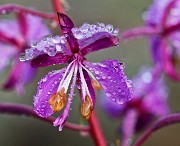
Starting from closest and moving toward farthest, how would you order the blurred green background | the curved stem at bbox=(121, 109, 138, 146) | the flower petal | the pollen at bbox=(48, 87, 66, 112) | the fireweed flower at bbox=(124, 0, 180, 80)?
the flower petal, the pollen at bbox=(48, 87, 66, 112), the curved stem at bbox=(121, 109, 138, 146), the fireweed flower at bbox=(124, 0, 180, 80), the blurred green background

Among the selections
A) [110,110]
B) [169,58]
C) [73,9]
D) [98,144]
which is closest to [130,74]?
[73,9]

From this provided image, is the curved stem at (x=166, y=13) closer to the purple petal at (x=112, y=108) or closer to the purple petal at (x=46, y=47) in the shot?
the purple petal at (x=112, y=108)

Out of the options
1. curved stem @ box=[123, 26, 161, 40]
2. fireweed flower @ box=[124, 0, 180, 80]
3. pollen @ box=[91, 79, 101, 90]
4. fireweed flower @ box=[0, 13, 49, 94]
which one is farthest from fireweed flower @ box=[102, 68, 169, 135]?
pollen @ box=[91, 79, 101, 90]

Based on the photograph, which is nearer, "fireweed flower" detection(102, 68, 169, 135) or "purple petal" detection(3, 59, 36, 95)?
"purple petal" detection(3, 59, 36, 95)

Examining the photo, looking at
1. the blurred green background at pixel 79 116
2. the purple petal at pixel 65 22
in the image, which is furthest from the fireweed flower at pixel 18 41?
the blurred green background at pixel 79 116

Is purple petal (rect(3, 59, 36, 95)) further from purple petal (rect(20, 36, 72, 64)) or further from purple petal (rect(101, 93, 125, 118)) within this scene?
purple petal (rect(20, 36, 72, 64))

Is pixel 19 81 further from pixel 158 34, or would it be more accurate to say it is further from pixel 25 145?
pixel 25 145

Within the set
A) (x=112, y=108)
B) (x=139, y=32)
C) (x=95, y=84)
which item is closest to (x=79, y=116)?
(x=112, y=108)
